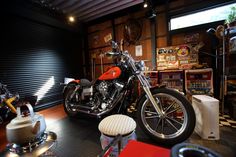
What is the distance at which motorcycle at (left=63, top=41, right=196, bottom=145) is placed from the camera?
1.48m

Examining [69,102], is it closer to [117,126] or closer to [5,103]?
[5,103]

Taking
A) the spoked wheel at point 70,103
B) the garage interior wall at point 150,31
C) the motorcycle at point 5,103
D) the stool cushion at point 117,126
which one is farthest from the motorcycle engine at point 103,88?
the motorcycle at point 5,103

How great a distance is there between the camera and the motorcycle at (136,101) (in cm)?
148

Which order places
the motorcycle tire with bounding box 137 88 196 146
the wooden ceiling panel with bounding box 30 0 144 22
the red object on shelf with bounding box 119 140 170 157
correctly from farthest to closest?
the wooden ceiling panel with bounding box 30 0 144 22
the motorcycle tire with bounding box 137 88 196 146
the red object on shelf with bounding box 119 140 170 157

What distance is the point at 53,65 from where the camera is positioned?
12.6 ft

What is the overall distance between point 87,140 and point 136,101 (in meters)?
0.99

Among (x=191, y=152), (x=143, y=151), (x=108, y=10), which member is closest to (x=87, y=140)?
(x=143, y=151)

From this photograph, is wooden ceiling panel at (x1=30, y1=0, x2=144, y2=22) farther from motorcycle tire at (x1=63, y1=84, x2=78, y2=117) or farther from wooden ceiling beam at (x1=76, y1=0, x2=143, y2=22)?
motorcycle tire at (x1=63, y1=84, x2=78, y2=117)

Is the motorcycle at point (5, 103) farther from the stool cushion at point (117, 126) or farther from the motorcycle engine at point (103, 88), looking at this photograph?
the stool cushion at point (117, 126)

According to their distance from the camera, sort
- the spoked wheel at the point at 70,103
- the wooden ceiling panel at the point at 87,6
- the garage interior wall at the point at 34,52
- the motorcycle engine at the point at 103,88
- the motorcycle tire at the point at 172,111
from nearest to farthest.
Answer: the motorcycle tire at the point at 172,111 < the motorcycle engine at the point at 103,88 < the spoked wheel at the point at 70,103 < the garage interior wall at the point at 34,52 < the wooden ceiling panel at the point at 87,6

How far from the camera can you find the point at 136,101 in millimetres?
2125

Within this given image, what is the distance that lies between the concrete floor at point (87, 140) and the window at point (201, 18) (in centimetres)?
241

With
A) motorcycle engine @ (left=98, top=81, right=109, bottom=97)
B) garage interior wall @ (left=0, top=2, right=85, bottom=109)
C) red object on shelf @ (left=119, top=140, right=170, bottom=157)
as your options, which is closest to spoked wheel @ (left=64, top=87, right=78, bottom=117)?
motorcycle engine @ (left=98, top=81, right=109, bottom=97)

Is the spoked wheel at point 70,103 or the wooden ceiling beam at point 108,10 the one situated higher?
the wooden ceiling beam at point 108,10
